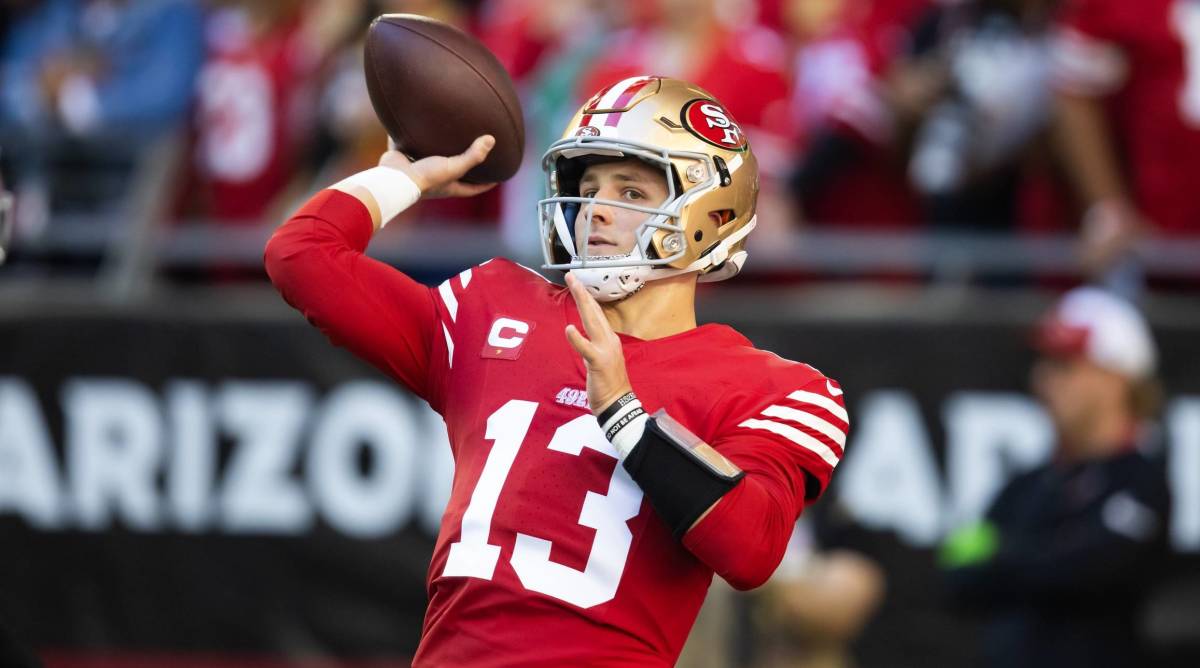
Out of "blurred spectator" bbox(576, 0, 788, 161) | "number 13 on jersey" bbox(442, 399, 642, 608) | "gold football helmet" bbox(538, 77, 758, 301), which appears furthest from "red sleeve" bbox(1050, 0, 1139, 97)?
"number 13 on jersey" bbox(442, 399, 642, 608)

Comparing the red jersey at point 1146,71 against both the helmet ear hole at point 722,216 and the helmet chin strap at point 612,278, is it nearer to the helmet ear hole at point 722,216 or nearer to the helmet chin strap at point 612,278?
the helmet ear hole at point 722,216

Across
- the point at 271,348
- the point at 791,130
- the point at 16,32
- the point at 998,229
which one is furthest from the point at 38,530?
the point at 998,229

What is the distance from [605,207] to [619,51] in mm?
3595

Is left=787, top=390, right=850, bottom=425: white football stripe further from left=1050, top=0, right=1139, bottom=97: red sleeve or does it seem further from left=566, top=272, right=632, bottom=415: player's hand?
left=1050, top=0, right=1139, bottom=97: red sleeve

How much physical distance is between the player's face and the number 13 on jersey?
34 centimetres

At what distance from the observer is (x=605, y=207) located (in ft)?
11.2

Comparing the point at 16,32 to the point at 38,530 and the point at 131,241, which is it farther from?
the point at 38,530

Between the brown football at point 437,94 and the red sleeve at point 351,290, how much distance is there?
0.25 metres

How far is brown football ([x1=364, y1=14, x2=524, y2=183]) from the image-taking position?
142 inches

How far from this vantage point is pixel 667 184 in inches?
135

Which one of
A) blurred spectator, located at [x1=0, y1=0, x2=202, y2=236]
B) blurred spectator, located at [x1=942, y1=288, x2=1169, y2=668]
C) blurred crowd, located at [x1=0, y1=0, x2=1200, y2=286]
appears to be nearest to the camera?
blurred spectator, located at [x1=942, y1=288, x2=1169, y2=668]

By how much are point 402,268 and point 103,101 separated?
171cm

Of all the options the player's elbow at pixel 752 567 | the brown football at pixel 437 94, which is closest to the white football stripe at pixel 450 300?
the brown football at pixel 437 94

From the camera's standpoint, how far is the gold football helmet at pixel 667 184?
3.38m
